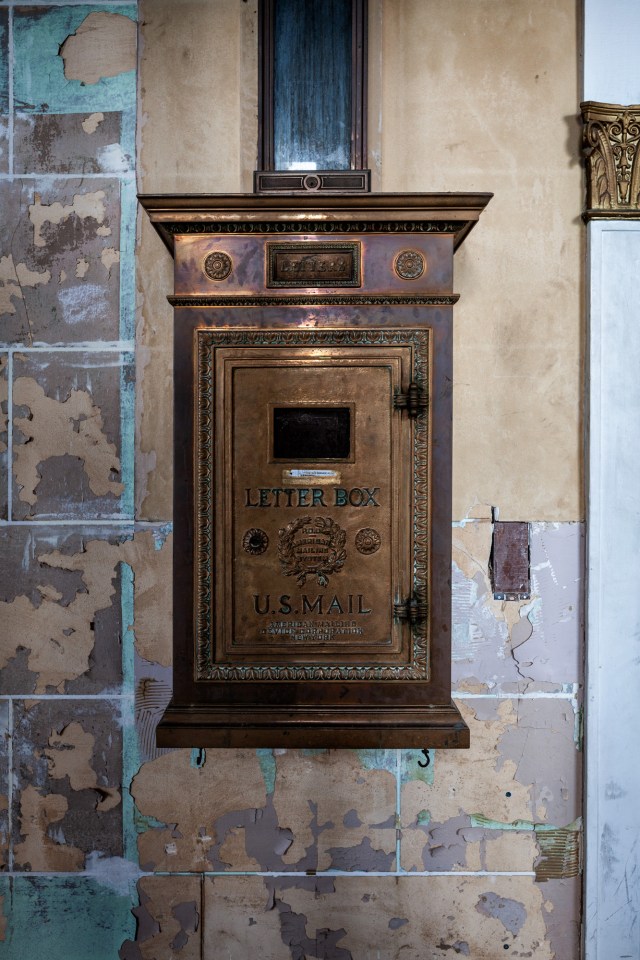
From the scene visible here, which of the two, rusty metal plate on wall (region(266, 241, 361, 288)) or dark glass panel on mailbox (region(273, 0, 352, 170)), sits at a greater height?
dark glass panel on mailbox (region(273, 0, 352, 170))

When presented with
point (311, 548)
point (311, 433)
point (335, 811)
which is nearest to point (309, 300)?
point (311, 433)

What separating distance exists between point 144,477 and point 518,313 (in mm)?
1377

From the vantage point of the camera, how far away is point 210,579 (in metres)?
1.73

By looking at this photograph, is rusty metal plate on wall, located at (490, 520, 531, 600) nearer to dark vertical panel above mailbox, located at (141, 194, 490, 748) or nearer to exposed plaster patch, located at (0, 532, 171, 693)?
dark vertical panel above mailbox, located at (141, 194, 490, 748)

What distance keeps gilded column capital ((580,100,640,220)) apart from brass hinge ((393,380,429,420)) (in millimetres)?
923

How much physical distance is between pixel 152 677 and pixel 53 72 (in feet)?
6.77

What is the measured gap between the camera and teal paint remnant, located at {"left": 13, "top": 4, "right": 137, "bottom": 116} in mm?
2035

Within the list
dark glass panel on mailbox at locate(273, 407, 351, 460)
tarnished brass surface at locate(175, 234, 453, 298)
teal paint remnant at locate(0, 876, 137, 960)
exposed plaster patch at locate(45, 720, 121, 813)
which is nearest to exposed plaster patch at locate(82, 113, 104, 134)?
tarnished brass surface at locate(175, 234, 453, 298)

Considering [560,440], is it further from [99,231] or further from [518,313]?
[99,231]

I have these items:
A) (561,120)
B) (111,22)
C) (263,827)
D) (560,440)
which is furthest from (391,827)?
(111,22)

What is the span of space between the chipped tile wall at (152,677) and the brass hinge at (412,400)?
1.75ft

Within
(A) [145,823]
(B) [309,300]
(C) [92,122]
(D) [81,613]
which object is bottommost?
(A) [145,823]

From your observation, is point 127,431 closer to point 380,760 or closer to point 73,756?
point 73,756

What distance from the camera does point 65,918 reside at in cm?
204
